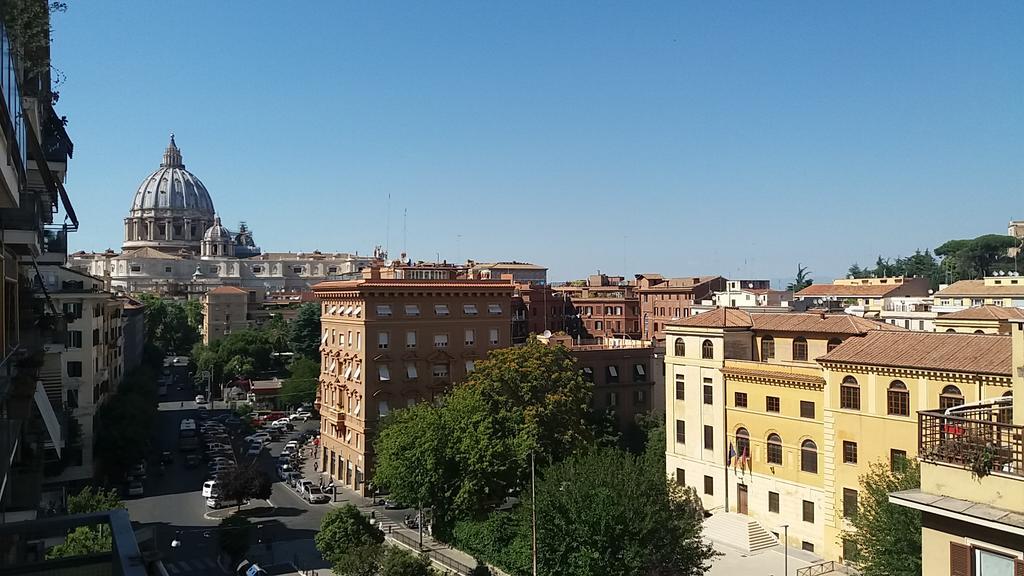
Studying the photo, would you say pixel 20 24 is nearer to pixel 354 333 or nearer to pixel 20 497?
pixel 20 497

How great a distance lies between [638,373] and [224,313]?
216 feet

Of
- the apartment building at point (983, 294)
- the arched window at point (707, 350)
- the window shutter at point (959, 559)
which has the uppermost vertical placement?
the apartment building at point (983, 294)

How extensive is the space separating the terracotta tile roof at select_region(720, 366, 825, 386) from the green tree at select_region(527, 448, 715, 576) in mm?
8290

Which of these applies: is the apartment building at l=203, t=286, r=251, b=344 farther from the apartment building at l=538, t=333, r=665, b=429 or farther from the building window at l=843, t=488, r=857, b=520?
the building window at l=843, t=488, r=857, b=520

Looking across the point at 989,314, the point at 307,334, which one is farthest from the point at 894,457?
the point at 307,334

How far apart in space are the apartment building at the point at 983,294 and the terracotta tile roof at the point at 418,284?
24027 millimetres

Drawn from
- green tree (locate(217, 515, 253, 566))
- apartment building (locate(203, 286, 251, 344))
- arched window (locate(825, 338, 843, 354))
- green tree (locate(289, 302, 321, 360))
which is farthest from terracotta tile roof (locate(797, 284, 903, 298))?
apartment building (locate(203, 286, 251, 344))

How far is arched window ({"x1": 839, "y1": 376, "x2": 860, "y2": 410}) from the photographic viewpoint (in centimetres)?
2783

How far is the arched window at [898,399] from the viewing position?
86.2 ft

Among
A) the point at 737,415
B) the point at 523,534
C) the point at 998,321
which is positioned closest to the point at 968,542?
the point at 523,534

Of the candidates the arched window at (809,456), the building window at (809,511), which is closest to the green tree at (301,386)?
the arched window at (809,456)

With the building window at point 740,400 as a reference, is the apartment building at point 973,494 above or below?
above

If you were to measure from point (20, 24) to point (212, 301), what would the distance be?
9378 cm

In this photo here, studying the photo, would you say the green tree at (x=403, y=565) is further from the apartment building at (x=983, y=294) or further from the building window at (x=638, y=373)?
the apartment building at (x=983, y=294)
